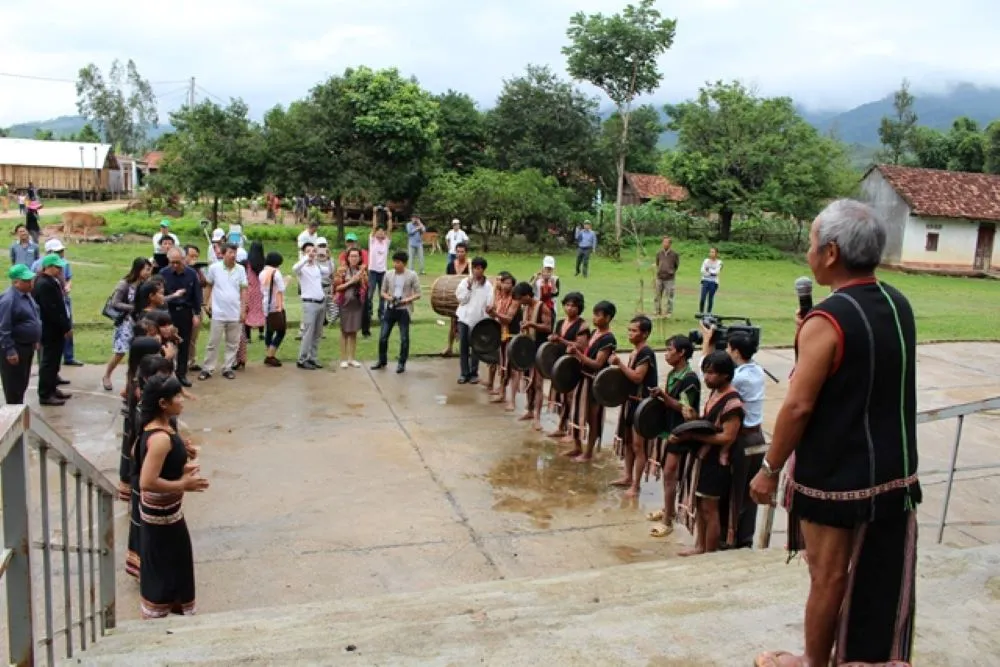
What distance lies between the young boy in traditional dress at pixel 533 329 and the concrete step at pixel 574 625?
4394 mm

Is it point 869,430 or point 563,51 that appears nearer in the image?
point 869,430

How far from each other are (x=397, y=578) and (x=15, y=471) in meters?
3.29

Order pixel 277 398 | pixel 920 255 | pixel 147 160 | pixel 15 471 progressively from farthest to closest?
pixel 147 160, pixel 920 255, pixel 277 398, pixel 15 471

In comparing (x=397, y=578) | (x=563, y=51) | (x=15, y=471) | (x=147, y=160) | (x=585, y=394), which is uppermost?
(x=563, y=51)

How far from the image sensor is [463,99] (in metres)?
34.6

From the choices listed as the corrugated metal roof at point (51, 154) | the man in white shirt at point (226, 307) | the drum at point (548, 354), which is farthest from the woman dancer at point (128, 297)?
the corrugated metal roof at point (51, 154)

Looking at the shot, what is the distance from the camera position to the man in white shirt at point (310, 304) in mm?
10867

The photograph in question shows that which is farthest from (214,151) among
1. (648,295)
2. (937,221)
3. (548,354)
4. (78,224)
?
(937,221)

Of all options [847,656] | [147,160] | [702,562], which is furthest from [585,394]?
[147,160]

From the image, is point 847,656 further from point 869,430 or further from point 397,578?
point 397,578

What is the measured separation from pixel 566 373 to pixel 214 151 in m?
19.5

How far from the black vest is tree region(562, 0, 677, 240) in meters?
29.8

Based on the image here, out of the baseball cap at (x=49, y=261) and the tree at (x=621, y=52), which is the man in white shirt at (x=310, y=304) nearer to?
the baseball cap at (x=49, y=261)

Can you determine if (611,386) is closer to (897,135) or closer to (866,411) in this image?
(866,411)
